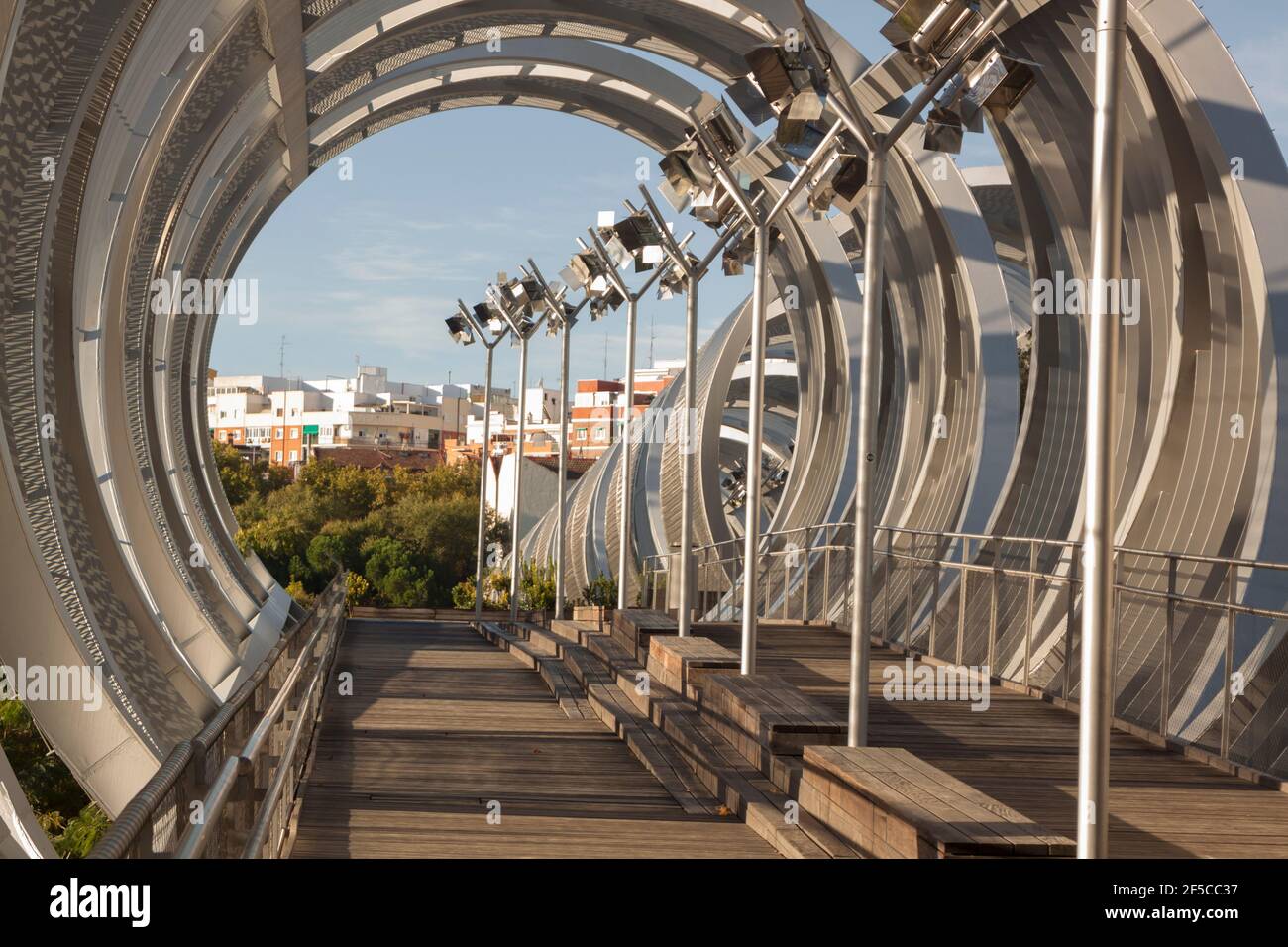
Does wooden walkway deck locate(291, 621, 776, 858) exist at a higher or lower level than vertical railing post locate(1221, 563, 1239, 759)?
lower

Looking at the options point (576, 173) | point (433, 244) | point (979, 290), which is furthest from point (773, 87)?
point (433, 244)

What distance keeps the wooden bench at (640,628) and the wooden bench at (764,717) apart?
14.5 ft

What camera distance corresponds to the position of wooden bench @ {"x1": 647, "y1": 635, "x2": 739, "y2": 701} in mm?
12164

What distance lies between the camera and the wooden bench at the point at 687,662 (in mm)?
12164

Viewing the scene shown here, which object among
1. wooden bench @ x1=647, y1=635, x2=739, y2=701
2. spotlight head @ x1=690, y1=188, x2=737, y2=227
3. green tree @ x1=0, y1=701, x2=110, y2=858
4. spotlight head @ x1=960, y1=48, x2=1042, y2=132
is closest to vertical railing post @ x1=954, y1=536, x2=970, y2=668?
wooden bench @ x1=647, y1=635, x2=739, y2=701

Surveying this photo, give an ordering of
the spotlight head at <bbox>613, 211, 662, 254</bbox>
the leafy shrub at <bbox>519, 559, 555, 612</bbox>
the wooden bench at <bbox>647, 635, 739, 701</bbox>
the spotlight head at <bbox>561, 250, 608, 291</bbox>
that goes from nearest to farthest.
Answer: the wooden bench at <bbox>647, 635, 739, 701</bbox>
the spotlight head at <bbox>613, 211, 662, 254</bbox>
the spotlight head at <bbox>561, 250, 608, 291</bbox>
the leafy shrub at <bbox>519, 559, 555, 612</bbox>

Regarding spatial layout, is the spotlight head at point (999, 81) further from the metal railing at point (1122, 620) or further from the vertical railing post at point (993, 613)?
the vertical railing post at point (993, 613)

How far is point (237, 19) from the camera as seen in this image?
46.2 ft

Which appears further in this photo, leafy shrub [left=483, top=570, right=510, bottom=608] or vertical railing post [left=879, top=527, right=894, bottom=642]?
leafy shrub [left=483, top=570, right=510, bottom=608]

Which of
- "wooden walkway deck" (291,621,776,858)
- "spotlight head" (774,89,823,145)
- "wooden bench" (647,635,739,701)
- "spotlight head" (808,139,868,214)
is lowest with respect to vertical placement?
"wooden walkway deck" (291,621,776,858)

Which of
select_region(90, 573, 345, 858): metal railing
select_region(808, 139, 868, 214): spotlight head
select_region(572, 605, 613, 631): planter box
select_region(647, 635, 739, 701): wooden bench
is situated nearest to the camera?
select_region(90, 573, 345, 858): metal railing

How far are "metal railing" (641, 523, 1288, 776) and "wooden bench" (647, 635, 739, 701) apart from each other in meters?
2.24

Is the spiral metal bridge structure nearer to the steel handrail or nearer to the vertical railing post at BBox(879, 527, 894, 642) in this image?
the vertical railing post at BBox(879, 527, 894, 642)

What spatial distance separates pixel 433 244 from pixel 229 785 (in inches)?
1201
